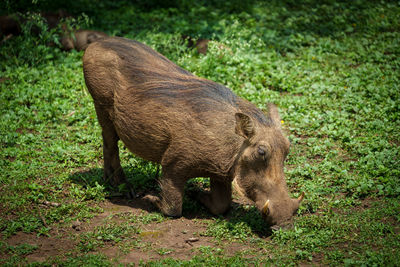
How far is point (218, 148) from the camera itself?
13.0ft

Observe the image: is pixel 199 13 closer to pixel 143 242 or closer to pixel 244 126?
pixel 244 126

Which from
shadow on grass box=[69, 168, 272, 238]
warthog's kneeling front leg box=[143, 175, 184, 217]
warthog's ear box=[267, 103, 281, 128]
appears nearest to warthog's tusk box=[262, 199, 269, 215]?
shadow on grass box=[69, 168, 272, 238]

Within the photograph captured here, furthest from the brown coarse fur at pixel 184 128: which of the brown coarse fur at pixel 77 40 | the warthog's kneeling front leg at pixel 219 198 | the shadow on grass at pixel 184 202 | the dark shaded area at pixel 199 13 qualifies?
the dark shaded area at pixel 199 13

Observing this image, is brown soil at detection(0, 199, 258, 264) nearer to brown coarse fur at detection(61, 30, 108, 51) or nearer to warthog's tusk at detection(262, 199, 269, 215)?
warthog's tusk at detection(262, 199, 269, 215)

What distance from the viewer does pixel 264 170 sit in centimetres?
386

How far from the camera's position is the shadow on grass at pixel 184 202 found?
4.16 m

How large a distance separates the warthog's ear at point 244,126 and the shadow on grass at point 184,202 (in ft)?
2.78

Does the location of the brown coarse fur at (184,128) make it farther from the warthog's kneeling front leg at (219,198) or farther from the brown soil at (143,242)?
the brown soil at (143,242)

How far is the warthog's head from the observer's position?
3.77 metres

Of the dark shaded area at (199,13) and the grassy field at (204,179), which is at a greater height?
the dark shaded area at (199,13)

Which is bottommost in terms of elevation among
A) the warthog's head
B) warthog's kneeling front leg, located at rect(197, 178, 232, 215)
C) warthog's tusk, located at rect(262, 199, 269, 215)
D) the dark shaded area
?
warthog's kneeling front leg, located at rect(197, 178, 232, 215)

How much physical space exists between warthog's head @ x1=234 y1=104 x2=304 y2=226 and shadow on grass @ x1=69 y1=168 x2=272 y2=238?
0.35 metres

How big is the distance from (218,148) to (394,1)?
8114 mm

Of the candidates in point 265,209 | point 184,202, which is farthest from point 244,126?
point 184,202
